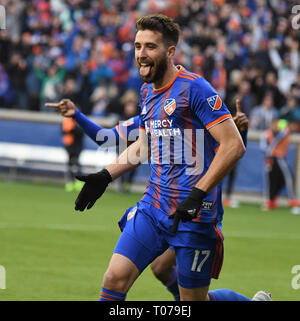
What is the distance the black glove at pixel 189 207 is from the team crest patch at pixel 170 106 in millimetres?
656

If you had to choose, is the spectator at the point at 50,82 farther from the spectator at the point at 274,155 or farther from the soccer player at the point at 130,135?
the soccer player at the point at 130,135

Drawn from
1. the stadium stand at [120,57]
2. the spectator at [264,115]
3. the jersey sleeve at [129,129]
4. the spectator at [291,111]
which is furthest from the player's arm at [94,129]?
the spectator at [291,111]

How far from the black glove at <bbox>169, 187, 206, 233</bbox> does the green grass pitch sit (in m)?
2.54

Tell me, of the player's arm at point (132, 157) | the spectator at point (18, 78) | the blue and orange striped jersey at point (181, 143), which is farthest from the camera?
the spectator at point (18, 78)

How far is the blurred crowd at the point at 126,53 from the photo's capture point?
782 inches

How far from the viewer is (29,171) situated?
2073cm

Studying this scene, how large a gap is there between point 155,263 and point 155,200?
944 mm

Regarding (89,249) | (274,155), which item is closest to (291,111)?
(274,155)

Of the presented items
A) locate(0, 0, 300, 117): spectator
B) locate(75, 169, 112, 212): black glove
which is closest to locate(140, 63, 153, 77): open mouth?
locate(75, 169, 112, 212): black glove

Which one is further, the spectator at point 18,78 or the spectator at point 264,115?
the spectator at point 18,78

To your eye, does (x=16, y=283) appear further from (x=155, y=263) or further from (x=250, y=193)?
(x=250, y=193)

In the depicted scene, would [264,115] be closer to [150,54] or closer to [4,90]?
[4,90]

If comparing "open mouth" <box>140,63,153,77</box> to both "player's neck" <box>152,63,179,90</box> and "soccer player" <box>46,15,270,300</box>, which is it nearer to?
"soccer player" <box>46,15,270,300</box>
